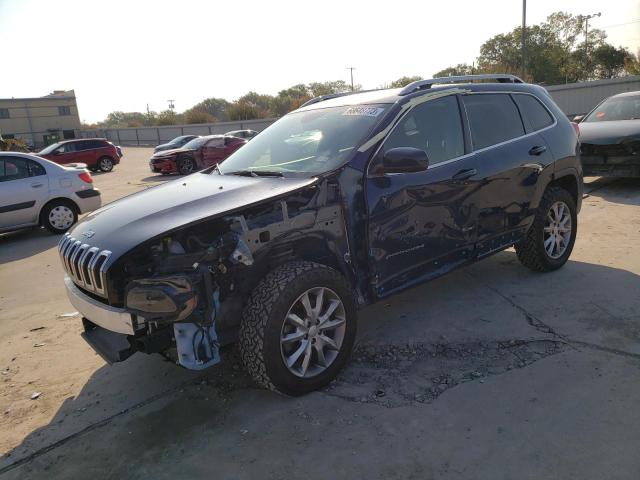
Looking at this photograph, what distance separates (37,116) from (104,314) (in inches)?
2889

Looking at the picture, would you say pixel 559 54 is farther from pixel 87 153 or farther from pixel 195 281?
pixel 195 281

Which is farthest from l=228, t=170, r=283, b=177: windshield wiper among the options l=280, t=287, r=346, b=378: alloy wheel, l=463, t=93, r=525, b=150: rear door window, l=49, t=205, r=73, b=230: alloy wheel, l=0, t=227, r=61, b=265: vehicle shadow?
l=49, t=205, r=73, b=230: alloy wheel

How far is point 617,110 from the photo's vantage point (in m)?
9.85

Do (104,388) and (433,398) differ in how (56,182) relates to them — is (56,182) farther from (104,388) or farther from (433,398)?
(433,398)

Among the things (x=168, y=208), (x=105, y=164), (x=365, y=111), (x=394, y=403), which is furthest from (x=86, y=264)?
(x=105, y=164)

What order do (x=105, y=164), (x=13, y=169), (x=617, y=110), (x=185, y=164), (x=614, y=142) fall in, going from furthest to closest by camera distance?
(x=105, y=164)
(x=185, y=164)
(x=617, y=110)
(x=614, y=142)
(x=13, y=169)

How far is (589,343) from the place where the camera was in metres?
3.60

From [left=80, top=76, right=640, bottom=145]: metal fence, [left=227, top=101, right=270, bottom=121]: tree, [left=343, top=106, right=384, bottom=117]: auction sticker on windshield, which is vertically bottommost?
[left=343, top=106, right=384, bottom=117]: auction sticker on windshield

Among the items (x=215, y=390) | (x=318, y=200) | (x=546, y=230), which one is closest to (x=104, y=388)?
(x=215, y=390)

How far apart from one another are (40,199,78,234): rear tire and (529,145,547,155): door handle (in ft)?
25.7

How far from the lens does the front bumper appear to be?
2812 millimetres

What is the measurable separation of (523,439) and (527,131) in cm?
305

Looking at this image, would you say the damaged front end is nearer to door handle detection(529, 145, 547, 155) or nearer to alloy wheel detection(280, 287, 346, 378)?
alloy wheel detection(280, 287, 346, 378)

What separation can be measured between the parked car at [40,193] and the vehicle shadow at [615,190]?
918 cm
